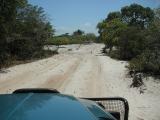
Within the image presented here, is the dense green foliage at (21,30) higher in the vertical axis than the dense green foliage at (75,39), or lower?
higher

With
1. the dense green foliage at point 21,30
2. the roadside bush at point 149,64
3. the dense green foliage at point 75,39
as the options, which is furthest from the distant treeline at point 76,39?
the roadside bush at point 149,64

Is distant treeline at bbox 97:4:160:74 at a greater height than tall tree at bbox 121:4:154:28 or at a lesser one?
lesser

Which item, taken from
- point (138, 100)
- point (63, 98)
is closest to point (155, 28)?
point (138, 100)

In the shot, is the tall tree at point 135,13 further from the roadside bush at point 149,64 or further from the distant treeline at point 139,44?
the roadside bush at point 149,64

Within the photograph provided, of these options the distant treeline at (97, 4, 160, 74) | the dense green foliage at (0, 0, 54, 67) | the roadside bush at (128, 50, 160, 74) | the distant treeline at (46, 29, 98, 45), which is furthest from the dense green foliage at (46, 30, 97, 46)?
the roadside bush at (128, 50, 160, 74)

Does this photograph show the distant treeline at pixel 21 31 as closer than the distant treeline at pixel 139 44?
No

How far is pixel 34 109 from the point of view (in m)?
2.70

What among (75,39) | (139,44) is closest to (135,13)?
(75,39)

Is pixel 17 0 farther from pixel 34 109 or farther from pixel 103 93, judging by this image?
pixel 34 109

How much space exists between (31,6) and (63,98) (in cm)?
4050

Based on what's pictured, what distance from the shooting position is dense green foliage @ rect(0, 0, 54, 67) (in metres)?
28.4

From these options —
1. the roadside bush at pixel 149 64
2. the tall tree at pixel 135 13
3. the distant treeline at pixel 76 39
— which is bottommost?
the distant treeline at pixel 76 39

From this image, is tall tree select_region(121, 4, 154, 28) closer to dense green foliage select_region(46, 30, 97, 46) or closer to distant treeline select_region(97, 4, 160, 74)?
distant treeline select_region(97, 4, 160, 74)

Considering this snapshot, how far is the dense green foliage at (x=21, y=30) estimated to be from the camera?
2841 cm
